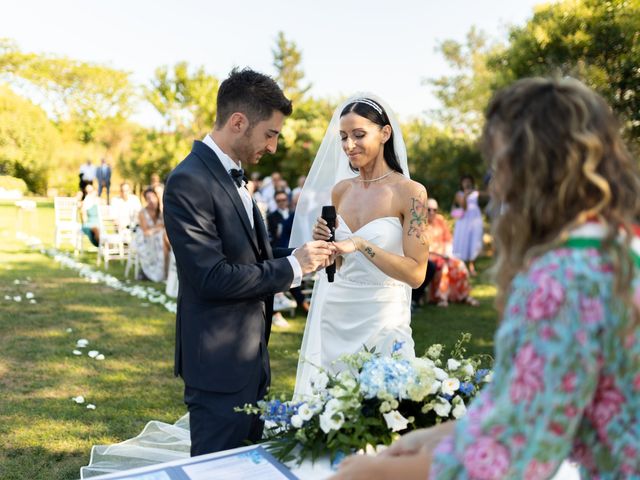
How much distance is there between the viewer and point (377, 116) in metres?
3.65

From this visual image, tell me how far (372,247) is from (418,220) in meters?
0.33

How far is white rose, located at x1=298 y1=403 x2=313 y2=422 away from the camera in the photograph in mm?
2113

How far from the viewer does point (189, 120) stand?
33000 millimetres

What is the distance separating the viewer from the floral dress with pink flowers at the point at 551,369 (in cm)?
101

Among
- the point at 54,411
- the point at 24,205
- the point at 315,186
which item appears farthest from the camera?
the point at 24,205

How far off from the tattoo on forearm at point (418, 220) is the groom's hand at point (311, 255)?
830 millimetres

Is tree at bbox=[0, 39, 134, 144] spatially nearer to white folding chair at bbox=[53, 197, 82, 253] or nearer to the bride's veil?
white folding chair at bbox=[53, 197, 82, 253]

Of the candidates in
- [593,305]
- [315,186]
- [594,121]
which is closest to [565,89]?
[594,121]

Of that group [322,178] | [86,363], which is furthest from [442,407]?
[86,363]

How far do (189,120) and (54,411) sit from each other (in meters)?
29.1

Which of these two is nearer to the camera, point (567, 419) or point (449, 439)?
point (567, 419)

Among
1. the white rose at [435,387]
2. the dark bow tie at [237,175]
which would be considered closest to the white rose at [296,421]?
the white rose at [435,387]

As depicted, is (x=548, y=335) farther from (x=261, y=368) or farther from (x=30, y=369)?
(x=30, y=369)

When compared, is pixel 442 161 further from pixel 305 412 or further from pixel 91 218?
pixel 305 412
